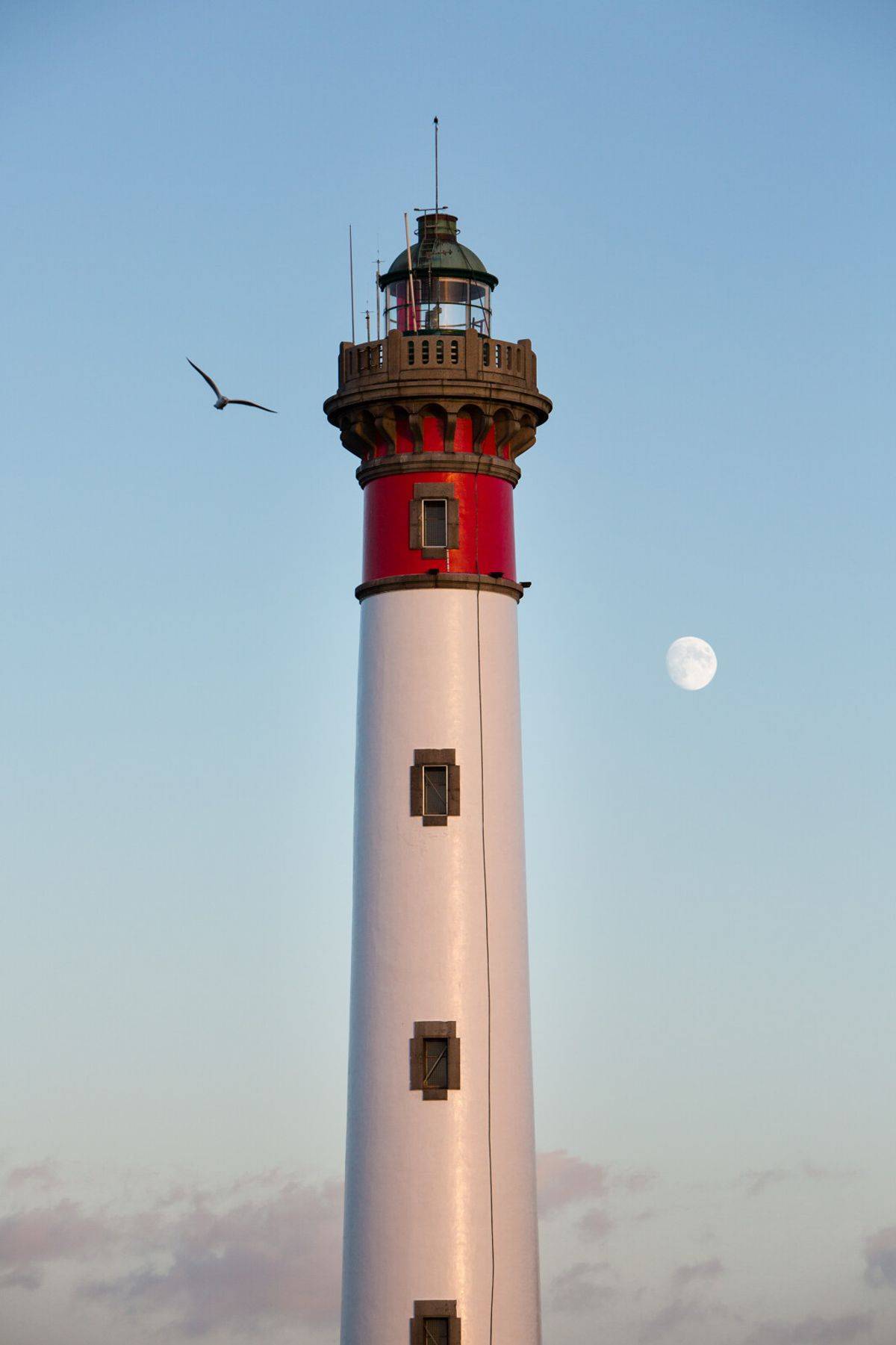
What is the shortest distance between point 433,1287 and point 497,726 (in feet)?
29.9

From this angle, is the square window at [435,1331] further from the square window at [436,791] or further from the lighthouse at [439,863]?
the square window at [436,791]

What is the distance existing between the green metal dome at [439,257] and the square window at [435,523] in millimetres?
4505

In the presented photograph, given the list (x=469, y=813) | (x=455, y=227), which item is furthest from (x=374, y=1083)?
(x=455, y=227)

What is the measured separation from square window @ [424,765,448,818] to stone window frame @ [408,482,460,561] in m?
3.52

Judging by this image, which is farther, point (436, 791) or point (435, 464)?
point (435, 464)

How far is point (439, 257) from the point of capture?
163 feet

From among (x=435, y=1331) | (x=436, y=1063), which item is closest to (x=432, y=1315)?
(x=435, y=1331)

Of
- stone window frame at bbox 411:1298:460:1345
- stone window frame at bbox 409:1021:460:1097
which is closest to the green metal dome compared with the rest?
stone window frame at bbox 409:1021:460:1097

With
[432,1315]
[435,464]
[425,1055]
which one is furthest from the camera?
[435,464]

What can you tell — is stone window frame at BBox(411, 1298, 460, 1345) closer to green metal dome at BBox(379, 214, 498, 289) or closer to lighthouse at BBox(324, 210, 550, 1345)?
lighthouse at BBox(324, 210, 550, 1345)

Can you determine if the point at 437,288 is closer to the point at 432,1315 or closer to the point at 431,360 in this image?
the point at 431,360

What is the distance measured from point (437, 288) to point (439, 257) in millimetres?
548

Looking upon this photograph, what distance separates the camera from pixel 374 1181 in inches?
1821

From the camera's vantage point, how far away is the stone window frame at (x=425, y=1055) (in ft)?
151
